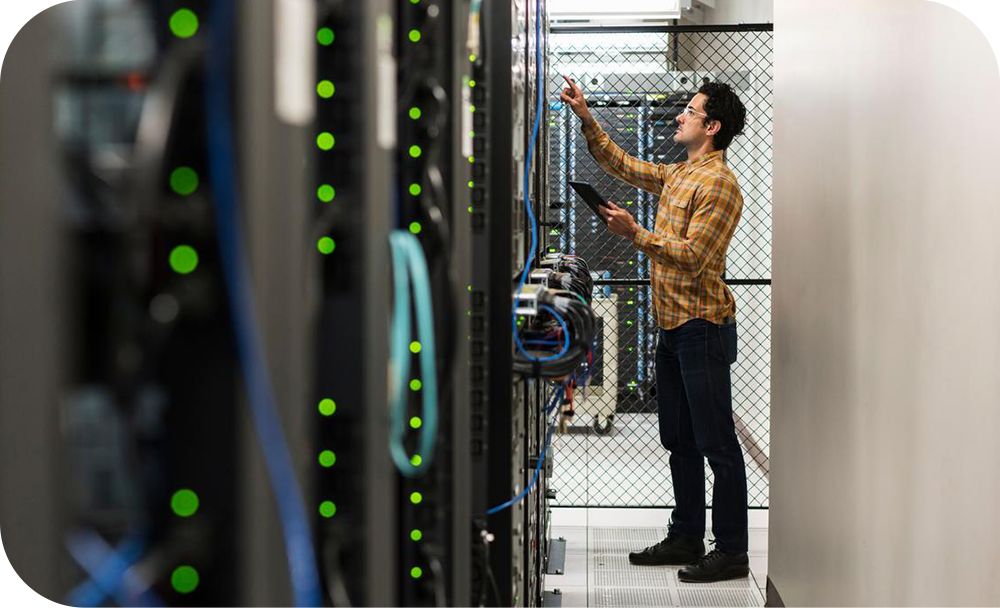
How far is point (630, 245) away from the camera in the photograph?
5.68m

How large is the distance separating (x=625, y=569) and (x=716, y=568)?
371mm

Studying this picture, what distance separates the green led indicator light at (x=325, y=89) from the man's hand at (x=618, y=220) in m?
2.46

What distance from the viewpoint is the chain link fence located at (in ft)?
18.0

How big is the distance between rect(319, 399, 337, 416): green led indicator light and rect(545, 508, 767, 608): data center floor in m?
2.80

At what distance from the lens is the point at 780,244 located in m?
3.66

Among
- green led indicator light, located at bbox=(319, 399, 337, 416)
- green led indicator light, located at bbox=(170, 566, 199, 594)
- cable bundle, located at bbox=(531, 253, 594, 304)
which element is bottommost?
green led indicator light, located at bbox=(170, 566, 199, 594)

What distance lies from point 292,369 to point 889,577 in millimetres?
1992

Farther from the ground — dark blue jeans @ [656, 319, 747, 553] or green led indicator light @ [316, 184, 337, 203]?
green led indicator light @ [316, 184, 337, 203]

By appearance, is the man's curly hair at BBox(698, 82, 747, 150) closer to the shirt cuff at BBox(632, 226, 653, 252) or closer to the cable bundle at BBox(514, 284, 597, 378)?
the shirt cuff at BBox(632, 226, 653, 252)

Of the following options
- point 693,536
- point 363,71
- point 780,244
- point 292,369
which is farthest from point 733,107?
point 292,369

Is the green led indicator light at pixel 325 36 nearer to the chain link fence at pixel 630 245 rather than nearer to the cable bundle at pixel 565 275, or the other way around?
the cable bundle at pixel 565 275

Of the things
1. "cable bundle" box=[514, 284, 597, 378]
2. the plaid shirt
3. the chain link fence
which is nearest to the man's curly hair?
the plaid shirt

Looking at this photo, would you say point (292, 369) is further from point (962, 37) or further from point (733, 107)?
point (733, 107)

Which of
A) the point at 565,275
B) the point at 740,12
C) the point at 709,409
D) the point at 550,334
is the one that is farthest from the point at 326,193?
the point at 740,12
